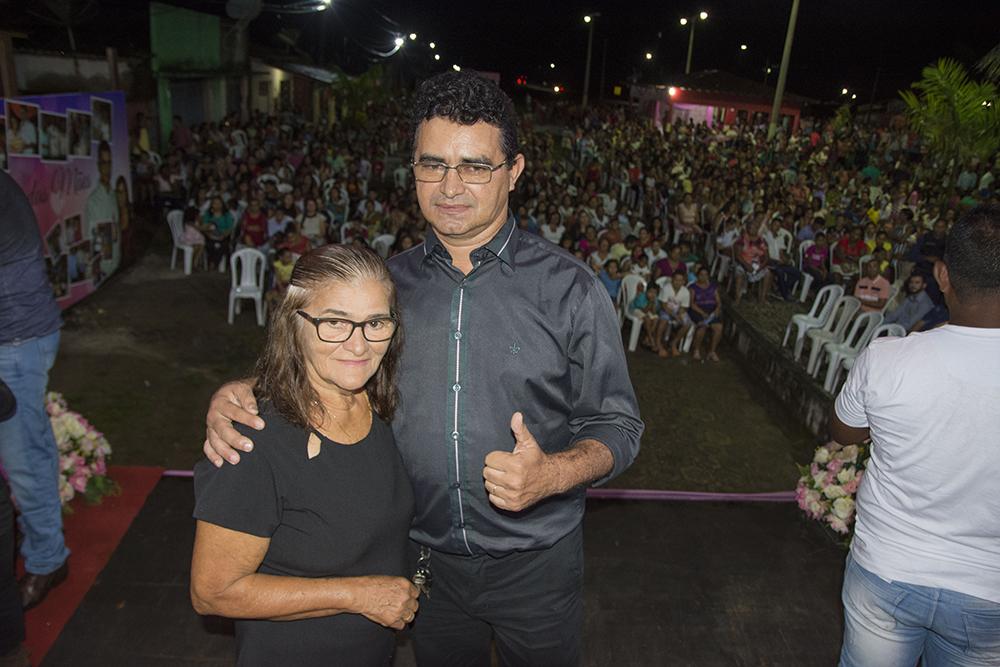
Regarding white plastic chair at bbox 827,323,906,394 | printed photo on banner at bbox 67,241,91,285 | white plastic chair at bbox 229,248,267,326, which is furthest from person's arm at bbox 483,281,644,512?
printed photo on banner at bbox 67,241,91,285

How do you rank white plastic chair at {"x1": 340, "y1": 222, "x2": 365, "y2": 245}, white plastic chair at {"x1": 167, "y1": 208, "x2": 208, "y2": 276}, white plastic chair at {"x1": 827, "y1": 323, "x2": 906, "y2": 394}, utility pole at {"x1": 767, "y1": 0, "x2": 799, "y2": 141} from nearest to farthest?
white plastic chair at {"x1": 827, "y1": 323, "x2": 906, "y2": 394} → white plastic chair at {"x1": 340, "y1": 222, "x2": 365, "y2": 245} → white plastic chair at {"x1": 167, "y1": 208, "x2": 208, "y2": 276} → utility pole at {"x1": 767, "y1": 0, "x2": 799, "y2": 141}

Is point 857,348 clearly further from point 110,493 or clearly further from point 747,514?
point 110,493

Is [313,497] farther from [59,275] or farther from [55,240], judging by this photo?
[59,275]

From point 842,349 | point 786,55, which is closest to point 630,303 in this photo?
point 842,349

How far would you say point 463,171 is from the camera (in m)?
1.85

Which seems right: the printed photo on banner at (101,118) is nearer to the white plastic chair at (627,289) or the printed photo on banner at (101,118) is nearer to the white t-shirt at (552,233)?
the white t-shirt at (552,233)

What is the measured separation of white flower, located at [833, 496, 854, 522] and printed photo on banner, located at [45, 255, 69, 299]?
26.5ft

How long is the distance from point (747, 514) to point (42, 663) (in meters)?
3.89

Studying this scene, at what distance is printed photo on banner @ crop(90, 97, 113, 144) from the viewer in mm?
8367

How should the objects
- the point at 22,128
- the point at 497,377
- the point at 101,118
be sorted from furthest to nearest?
the point at 101,118 < the point at 22,128 < the point at 497,377

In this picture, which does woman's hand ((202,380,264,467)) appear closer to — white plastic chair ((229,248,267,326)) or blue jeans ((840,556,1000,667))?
blue jeans ((840,556,1000,667))

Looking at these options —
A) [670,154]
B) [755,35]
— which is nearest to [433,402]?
[670,154]

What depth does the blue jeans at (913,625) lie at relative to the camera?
1907mm

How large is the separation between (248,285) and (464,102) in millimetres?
7472
